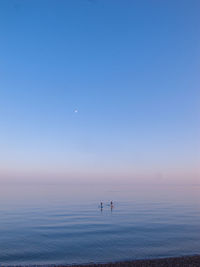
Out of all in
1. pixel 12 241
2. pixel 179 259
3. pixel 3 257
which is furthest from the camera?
pixel 12 241

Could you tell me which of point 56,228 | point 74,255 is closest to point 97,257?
point 74,255

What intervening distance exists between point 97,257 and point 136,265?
9.14m

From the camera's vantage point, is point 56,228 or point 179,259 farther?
point 56,228

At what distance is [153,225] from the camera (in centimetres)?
5059

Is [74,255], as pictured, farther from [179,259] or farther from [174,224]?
[174,224]

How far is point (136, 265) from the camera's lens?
2133 centimetres

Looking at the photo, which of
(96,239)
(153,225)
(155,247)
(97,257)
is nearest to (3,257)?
(97,257)

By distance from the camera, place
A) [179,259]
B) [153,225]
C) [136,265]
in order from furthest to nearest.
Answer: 1. [153,225]
2. [179,259]
3. [136,265]

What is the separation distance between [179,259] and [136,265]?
5.75 metres

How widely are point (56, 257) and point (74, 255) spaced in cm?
242

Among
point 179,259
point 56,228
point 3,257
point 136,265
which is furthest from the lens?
point 56,228

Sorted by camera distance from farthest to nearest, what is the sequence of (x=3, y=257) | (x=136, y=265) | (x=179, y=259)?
(x=3, y=257)
(x=179, y=259)
(x=136, y=265)

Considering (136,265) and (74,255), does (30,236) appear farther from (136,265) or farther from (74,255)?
(136,265)

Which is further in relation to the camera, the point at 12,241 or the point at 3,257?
the point at 12,241
